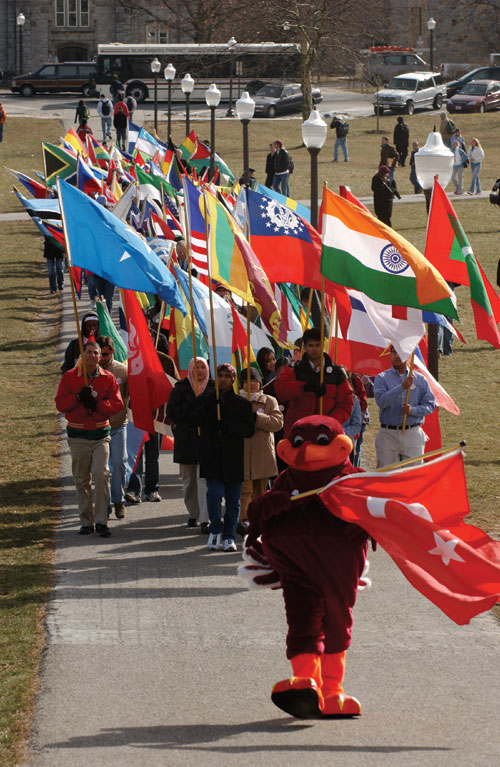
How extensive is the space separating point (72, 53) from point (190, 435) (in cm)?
6692

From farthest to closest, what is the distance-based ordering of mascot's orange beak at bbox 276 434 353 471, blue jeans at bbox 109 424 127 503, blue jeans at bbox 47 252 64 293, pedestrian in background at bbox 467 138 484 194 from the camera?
pedestrian in background at bbox 467 138 484 194, blue jeans at bbox 47 252 64 293, blue jeans at bbox 109 424 127 503, mascot's orange beak at bbox 276 434 353 471

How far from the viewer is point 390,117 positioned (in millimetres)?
49938

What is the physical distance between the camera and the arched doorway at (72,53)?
73.2 metres

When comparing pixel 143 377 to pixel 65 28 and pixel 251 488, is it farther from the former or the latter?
pixel 65 28

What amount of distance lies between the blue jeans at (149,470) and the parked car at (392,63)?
1981 inches

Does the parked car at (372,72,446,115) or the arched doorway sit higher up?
the arched doorway

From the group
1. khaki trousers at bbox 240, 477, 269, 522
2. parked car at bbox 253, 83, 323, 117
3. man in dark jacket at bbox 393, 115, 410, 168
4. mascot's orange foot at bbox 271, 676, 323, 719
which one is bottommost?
khaki trousers at bbox 240, 477, 269, 522

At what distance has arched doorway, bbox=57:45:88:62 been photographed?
2884 inches

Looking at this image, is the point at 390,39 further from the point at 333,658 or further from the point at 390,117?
the point at 333,658

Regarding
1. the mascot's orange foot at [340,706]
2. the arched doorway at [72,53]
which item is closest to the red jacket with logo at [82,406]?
the mascot's orange foot at [340,706]

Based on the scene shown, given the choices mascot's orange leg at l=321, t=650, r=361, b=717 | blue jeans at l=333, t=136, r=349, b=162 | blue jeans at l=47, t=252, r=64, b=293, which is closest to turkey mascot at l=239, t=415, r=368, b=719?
mascot's orange leg at l=321, t=650, r=361, b=717

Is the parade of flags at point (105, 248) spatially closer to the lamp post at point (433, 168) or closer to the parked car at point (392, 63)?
the lamp post at point (433, 168)

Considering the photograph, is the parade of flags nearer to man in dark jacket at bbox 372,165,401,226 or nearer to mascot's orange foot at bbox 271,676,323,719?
mascot's orange foot at bbox 271,676,323,719

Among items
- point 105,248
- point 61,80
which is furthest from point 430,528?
point 61,80
